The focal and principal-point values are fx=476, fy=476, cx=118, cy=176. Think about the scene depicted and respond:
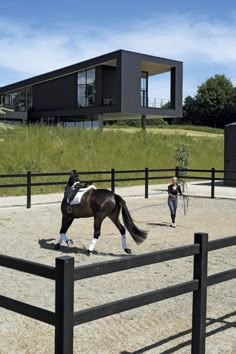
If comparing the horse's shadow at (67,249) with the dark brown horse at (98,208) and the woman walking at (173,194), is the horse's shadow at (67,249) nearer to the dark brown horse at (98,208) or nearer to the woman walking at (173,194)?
the dark brown horse at (98,208)

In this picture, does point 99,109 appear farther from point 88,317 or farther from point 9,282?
point 88,317

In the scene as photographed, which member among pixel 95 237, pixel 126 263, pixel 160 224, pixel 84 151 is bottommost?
pixel 160 224

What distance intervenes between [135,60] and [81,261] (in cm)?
3068

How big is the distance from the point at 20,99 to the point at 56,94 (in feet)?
18.0

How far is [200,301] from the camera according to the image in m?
3.85

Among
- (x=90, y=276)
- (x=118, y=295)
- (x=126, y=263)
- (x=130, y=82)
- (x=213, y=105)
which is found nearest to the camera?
(x=90, y=276)

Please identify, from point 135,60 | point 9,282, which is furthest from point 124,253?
point 135,60

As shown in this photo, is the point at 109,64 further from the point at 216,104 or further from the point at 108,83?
the point at 216,104

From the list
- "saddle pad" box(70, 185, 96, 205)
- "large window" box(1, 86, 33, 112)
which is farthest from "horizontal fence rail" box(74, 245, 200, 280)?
"large window" box(1, 86, 33, 112)

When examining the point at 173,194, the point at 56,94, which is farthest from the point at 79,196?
the point at 56,94

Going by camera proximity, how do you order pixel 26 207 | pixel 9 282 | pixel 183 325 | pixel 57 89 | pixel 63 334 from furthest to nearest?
pixel 57 89 < pixel 26 207 < pixel 9 282 < pixel 183 325 < pixel 63 334

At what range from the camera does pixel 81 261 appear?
7.80m

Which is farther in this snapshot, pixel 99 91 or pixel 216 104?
pixel 216 104

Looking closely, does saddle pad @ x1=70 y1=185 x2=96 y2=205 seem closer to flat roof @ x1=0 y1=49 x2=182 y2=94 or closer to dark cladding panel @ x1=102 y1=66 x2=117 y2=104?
flat roof @ x1=0 y1=49 x2=182 y2=94
